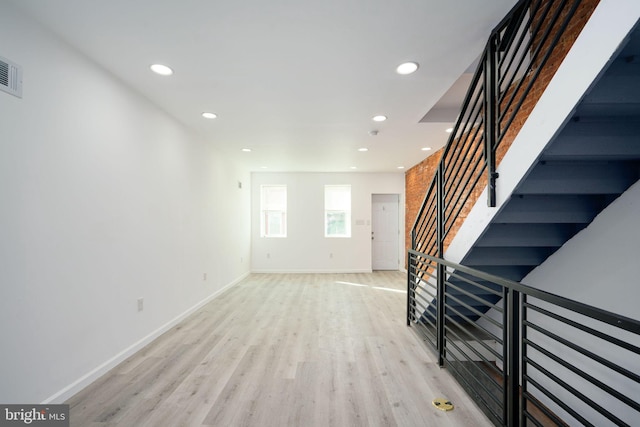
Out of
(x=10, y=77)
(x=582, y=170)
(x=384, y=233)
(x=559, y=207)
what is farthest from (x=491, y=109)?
(x=384, y=233)

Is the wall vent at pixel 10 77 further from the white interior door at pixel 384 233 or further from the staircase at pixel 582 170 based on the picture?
the white interior door at pixel 384 233

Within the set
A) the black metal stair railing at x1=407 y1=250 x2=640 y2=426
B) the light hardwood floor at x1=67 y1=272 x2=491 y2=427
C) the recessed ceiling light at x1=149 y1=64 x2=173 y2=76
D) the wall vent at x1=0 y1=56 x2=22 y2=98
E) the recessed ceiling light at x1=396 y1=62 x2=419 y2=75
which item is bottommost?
the light hardwood floor at x1=67 y1=272 x2=491 y2=427

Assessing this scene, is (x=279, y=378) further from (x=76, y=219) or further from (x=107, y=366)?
(x=76, y=219)

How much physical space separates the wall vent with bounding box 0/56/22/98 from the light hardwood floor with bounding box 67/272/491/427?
2093mm

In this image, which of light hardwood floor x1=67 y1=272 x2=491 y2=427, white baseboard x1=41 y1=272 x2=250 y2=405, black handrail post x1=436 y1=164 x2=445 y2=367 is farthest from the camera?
black handrail post x1=436 y1=164 x2=445 y2=367

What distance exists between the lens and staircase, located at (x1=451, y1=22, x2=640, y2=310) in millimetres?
1205

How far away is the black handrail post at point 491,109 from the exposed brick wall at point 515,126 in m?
0.09

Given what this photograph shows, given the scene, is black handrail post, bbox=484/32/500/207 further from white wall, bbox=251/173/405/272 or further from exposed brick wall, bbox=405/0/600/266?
white wall, bbox=251/173/405/272

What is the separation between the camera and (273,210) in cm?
729

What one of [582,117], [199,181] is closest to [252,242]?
[199,181]

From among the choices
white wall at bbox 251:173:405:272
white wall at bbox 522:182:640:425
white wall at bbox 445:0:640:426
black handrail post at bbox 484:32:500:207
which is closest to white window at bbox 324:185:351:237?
white wall at bbox 251:173:405:272

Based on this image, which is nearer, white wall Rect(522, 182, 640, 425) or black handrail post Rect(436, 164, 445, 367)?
white wall Rect(522, 182, 640, 425)

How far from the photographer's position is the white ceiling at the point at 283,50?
67.6 inches

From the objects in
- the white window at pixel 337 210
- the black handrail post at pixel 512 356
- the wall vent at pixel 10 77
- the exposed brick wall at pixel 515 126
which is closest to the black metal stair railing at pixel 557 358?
the black handrail post at pixel 512 356
